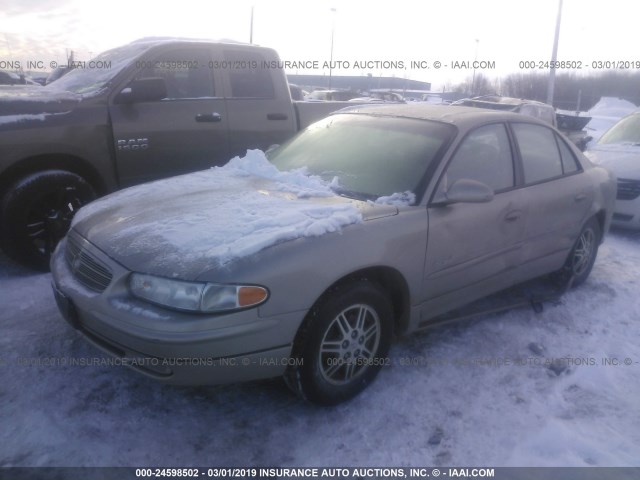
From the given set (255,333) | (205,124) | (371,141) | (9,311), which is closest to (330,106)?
(205,124)

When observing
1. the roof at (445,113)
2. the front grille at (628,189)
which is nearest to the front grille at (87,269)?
the roof at (445,113)

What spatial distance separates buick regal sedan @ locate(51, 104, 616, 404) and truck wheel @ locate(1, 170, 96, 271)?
3.82 feet

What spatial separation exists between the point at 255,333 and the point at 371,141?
1.78 meters

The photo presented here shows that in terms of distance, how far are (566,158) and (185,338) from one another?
3.52 metres

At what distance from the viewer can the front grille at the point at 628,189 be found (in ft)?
21.5

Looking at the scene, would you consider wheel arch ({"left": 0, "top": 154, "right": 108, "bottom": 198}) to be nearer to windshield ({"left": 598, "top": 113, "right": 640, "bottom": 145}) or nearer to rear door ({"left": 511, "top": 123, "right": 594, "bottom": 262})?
rear door ({"left": 511, "top": 123, "right": 594, "bottom": 262})

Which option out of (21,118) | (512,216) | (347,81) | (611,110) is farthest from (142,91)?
(347,81)

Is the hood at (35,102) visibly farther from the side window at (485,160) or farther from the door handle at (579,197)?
the door handle at (579,197)

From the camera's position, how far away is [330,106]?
6707 mm

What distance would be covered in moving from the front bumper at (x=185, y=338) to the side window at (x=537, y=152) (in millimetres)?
2335

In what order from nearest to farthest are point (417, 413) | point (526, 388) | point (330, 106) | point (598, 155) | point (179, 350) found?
point (179, 350)
point (417, 413)
point (526, 388)
point (330, 106)
point (598, 155)

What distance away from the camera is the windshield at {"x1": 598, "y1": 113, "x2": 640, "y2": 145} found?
777cm

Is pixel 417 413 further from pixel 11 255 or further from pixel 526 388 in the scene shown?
pixel 11 255

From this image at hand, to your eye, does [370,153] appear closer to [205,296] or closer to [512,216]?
[512,216]
